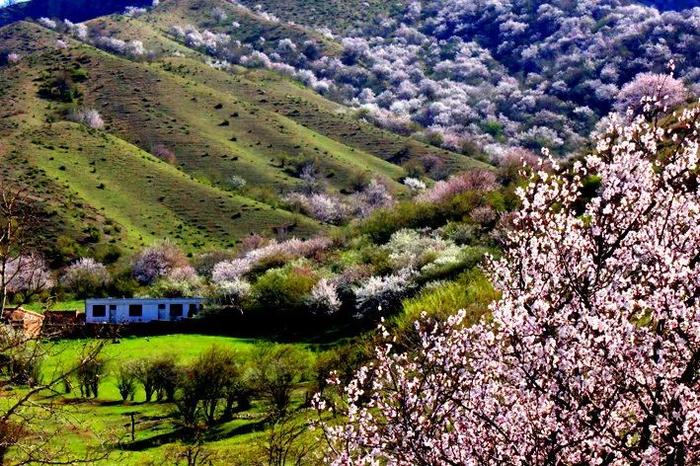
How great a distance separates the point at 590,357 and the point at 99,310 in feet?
217

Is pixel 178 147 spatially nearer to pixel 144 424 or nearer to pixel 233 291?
pixel 233 291

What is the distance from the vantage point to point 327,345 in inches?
1948

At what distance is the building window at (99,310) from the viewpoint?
6738cm

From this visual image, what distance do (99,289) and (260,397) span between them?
158ft

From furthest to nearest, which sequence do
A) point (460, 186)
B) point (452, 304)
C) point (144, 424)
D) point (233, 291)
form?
point (460, 186) < point (233, 291) < point (144, 424) < point (452, 304)

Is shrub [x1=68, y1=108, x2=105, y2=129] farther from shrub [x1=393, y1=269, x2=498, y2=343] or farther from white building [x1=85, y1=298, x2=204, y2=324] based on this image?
shrub [x1=393, y1=269, x2=498, y2=343]

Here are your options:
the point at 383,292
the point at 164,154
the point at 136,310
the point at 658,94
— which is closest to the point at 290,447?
the point at 658,94

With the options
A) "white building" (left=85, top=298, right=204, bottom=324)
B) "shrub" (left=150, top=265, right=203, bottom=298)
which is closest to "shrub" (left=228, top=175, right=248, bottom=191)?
"shrub" (left=150, top=265, right=203, bottom=298)

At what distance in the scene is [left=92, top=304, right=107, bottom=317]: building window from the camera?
67.4 meters

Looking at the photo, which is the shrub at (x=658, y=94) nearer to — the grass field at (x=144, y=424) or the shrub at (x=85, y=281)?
the grass field at (x=144, y=424)

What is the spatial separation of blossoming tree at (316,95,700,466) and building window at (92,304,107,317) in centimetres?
6219

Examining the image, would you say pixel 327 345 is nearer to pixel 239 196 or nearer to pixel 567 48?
pixel 239 196

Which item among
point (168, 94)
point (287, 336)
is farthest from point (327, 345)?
point (168, 94)

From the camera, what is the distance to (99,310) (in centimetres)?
6750
